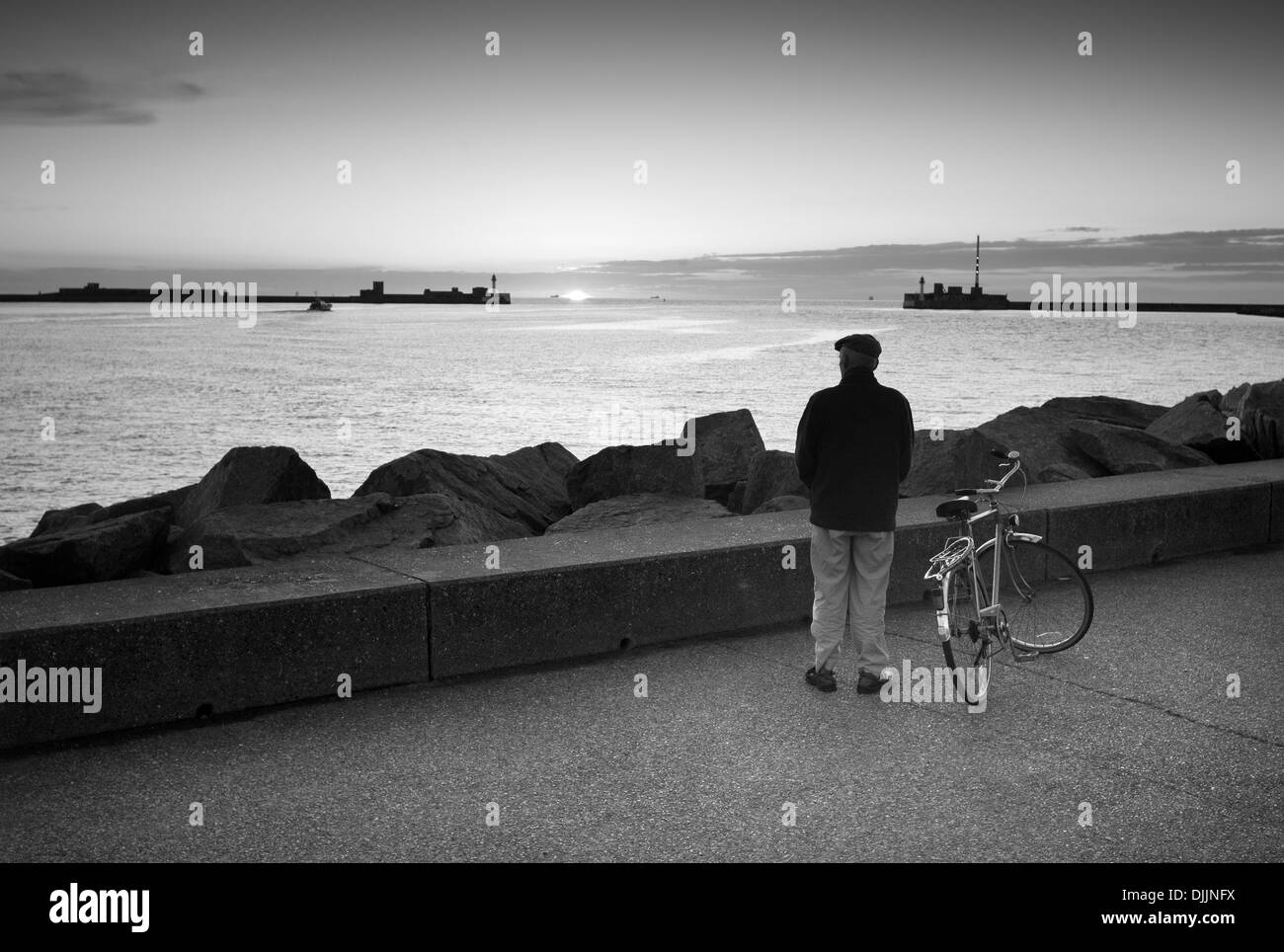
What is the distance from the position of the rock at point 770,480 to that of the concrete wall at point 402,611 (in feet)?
7.87

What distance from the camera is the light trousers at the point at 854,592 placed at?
630cm

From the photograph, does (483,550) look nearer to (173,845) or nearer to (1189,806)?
(173,845)

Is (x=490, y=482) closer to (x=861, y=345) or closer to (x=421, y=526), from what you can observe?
(x=421, y=526)

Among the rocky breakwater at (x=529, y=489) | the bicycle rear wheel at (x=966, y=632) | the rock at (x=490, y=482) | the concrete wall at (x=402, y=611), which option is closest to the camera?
the concrete wall at (x=402, y=611)

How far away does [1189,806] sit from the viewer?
15.6 ft

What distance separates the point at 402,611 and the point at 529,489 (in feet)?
18.4

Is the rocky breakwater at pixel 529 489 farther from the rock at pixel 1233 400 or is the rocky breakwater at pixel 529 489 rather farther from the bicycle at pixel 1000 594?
the bicycle at pixel 1000 594

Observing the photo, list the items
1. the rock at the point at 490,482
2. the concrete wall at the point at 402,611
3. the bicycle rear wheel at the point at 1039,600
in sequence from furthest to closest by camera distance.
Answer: the rock at the point at 490,482 < the bicycle rear wheel at the point at 1039,600 < the concrete wall at the point at 402,611

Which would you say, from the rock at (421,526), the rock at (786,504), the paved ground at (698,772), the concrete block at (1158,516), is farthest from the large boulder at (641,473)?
the paved ground at (698,772)

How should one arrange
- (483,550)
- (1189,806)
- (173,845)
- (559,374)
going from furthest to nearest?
1. (559,374)
2. (483,550)
3. (1189,806)
4. (173,845)

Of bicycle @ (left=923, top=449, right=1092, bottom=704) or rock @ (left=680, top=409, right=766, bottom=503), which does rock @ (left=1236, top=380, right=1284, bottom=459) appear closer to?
rock @ (left=680, top=409, right=766, bottom=503)

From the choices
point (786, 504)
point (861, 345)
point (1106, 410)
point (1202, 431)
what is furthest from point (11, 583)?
point (1106, 410)

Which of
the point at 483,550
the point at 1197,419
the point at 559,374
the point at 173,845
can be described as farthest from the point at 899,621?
the point at 559,374
